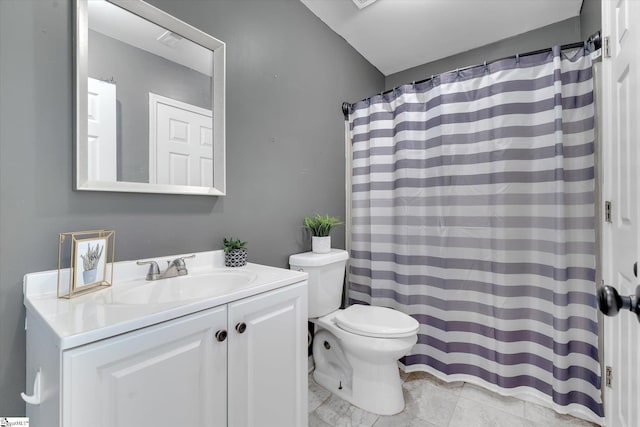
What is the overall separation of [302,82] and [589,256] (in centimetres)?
187

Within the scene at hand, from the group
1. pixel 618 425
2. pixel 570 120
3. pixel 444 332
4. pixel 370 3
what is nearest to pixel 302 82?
pixel 370 3

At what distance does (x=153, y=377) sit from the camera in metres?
0.74

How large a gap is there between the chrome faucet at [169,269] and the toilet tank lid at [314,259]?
63cm

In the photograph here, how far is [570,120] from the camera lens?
1.46 metres

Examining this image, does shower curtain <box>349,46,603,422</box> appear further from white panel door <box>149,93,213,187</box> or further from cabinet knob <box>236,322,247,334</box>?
cabinet knob <box>236,322,247,334</box>

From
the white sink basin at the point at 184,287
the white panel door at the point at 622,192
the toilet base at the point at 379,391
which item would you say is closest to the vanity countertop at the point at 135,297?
the white sink basin at the point at 184,287

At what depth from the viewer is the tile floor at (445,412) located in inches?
56.4

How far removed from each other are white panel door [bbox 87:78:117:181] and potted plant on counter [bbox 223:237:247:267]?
0.54 m

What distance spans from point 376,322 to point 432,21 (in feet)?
6.77

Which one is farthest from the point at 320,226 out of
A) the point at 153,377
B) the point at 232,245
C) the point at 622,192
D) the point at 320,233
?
the point at 622,192

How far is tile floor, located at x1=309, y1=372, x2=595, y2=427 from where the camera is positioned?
4.70 feet

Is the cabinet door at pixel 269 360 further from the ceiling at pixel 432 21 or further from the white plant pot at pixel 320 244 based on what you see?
the ceiling at pixel 432 21

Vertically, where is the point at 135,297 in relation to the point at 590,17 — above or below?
below

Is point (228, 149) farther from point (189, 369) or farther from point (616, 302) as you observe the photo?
point (616, 302)
